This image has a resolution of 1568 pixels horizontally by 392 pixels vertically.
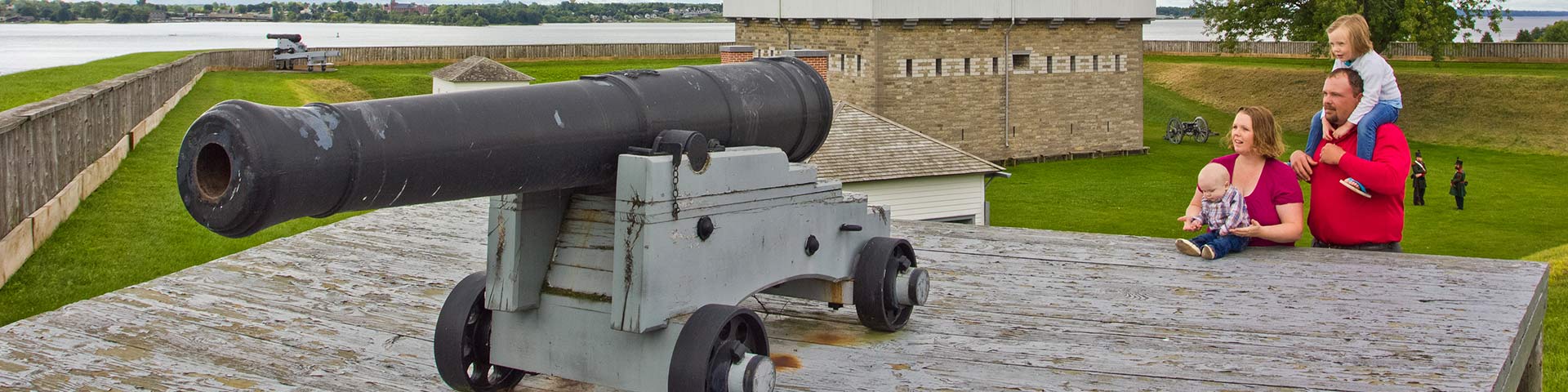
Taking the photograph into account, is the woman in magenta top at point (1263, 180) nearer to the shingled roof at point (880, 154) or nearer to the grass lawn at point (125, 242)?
the grass lawn at point (125, 242)

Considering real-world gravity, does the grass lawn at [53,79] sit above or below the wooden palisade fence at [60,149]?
above

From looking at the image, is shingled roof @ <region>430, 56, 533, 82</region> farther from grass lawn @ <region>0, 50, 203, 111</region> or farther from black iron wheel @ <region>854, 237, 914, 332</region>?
black iron wheel @ <region>854, 237, 914, 332</region>

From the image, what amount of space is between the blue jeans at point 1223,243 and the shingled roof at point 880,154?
15.1 metres

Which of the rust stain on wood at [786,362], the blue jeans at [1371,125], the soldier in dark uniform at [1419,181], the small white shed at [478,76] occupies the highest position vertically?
the small white shed at [478,76]

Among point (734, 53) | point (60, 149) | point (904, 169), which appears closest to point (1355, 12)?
point (734, 53)

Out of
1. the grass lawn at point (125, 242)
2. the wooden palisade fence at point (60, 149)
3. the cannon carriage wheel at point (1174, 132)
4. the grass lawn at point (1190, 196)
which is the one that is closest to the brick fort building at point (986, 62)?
the grass lawn at point (1190, 196)

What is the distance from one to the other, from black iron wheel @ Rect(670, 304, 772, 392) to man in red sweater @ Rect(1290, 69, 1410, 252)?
2.45m

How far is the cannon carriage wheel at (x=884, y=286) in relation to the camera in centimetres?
430

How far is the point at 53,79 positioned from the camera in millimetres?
27734

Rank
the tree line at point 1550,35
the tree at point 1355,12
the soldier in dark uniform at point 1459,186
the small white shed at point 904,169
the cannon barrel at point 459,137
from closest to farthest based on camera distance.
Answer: the cannon barrel at point 459,137, the small white shed at point 904,169, the soldier in dark uniform at point 1459,186, the tree at point 1355,12, the tree line at point 1550,35

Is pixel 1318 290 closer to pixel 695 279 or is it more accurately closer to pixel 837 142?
pixel 695 279

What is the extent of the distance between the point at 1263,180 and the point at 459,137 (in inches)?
130

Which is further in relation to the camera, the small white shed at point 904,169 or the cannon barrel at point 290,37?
the cannon barrel at point 290,37

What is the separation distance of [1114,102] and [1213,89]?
45.8 ft
